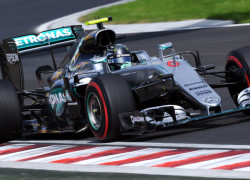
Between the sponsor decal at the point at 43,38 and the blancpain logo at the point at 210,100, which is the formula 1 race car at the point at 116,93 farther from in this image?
the sponsor decal at the point at 43,38

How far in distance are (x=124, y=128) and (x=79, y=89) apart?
1.24m

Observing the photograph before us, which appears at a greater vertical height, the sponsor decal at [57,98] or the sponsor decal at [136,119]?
the sponsor decal at [57,98]

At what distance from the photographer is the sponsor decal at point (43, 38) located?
447 inches

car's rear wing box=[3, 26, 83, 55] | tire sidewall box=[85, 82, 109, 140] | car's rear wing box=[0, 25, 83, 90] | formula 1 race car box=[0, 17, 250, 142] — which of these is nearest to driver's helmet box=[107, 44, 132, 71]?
formula 1 race car box=[0, 17, 250, 142]

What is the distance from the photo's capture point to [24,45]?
1135 centimetres

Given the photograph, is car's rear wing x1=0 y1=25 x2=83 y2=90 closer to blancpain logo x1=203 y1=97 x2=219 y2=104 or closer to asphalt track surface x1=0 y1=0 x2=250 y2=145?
asphalt track surface x1=0 y1=0 x2=250 y2=145

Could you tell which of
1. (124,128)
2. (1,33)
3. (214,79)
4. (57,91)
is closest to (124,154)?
(124,128)

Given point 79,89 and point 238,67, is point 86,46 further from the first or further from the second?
point 238,67

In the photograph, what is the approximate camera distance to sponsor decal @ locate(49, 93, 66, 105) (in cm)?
984

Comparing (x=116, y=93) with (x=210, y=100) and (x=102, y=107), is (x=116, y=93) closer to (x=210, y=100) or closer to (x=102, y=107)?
(x=102, y=107)

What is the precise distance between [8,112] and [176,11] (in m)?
17.2

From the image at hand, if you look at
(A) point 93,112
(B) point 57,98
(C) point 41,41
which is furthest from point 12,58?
(A) point 93,112

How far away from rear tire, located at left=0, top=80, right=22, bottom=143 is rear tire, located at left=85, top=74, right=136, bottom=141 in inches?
57.1

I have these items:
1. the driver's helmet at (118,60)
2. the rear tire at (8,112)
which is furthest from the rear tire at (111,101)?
the rear tire at (8,112)
